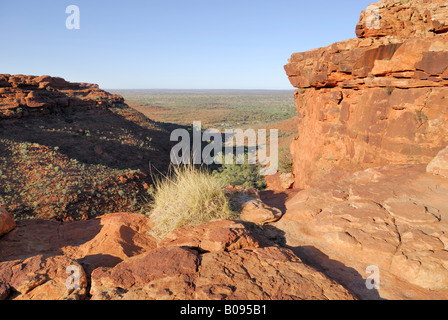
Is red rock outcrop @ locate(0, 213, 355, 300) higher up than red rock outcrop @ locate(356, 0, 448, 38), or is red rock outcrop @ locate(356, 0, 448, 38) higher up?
red rock outcrop @ locate(356, 0, 448, 38)

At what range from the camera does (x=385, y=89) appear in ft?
17.5

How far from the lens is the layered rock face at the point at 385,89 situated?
15.4 feet

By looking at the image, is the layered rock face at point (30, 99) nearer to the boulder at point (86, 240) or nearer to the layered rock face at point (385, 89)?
the boulder at point (86, 240)

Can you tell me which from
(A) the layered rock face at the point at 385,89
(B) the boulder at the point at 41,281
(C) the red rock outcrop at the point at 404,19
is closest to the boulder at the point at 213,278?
(B) the boulder at the point at 41,281

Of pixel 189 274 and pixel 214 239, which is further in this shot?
pixel 214 239

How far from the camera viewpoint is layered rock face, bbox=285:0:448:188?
471cm

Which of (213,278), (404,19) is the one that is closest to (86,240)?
(213,278)

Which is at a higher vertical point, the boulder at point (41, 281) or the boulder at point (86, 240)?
the boulder at point (41, 281)

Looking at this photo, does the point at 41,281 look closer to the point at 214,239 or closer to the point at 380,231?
the point at 214,239

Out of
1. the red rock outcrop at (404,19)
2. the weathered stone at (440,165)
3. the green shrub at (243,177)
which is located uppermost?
the red rock outcrop at (404,19)

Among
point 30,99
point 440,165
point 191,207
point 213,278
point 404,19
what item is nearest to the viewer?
point 213,278

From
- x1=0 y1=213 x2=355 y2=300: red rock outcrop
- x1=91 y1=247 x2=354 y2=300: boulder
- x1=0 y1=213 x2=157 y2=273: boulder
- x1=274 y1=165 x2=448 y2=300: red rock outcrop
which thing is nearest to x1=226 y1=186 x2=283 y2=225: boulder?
x1=274 y1=165 x2=448 y2=300: red rock outcrop

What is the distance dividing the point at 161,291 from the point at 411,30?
6.30 meters

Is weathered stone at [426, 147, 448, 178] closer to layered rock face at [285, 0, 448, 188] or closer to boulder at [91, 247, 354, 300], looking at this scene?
layered rock face at [285, 0, 448, 188]
